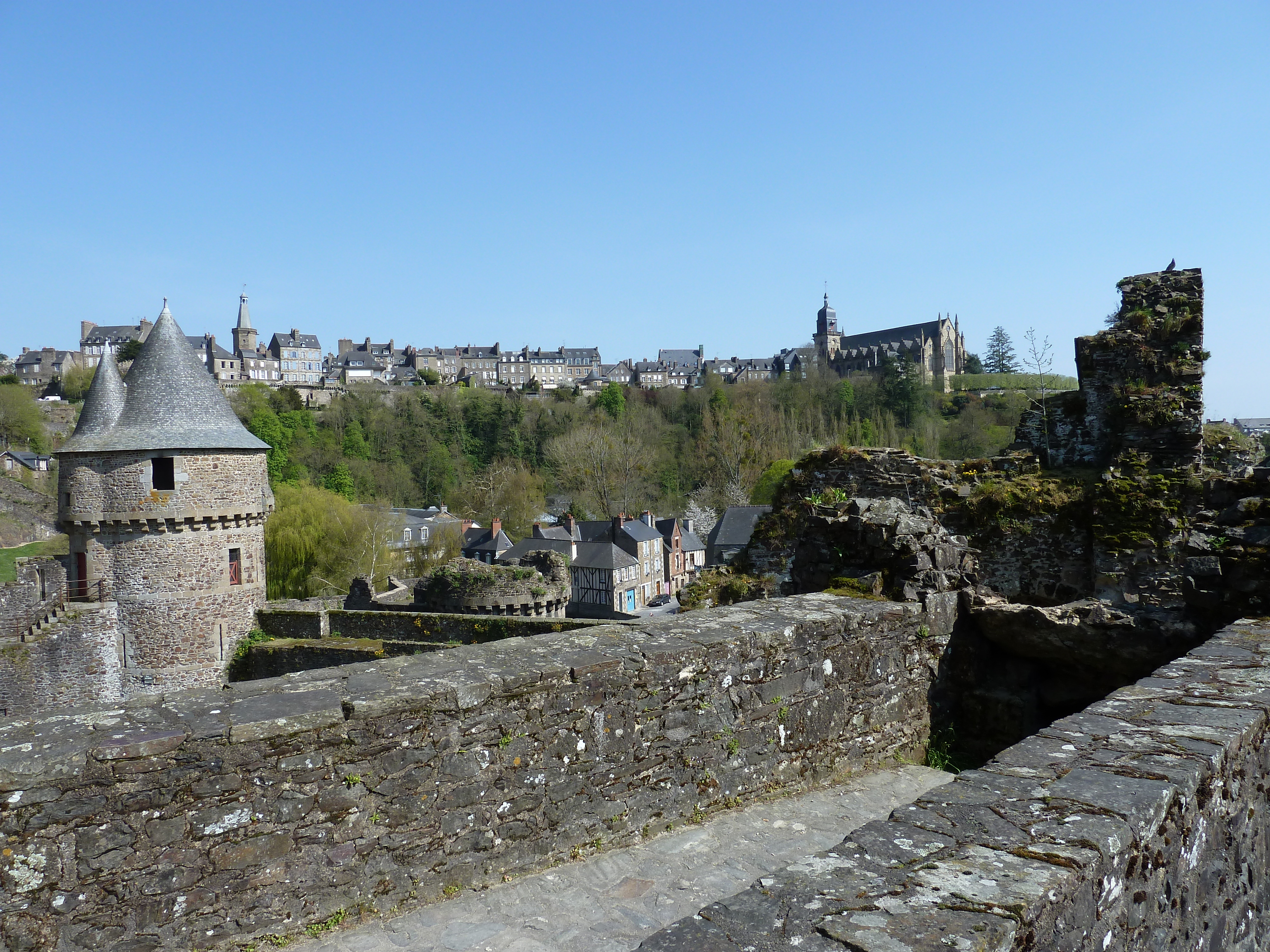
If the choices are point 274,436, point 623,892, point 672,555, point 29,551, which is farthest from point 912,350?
point 623,892

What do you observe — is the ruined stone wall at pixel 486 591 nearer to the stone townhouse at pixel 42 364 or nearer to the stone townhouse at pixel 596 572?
the stone townhouse at pixel 596 572

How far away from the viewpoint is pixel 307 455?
64.0 meters

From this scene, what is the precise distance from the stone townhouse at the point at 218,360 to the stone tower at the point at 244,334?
12.8ft

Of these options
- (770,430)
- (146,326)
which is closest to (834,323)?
(770,430)

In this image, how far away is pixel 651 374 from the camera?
439 feet

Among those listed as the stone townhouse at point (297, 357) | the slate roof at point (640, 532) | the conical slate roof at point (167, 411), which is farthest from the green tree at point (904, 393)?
the stone townhouse at point (297, 357)

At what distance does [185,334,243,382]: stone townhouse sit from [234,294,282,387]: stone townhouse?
55 centimetres

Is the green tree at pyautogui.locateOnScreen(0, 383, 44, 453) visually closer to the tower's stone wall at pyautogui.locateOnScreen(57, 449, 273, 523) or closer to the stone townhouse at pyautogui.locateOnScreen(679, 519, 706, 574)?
the stone townhouse at pyautogui.locateOnScreen(679, 519, 706, 574)

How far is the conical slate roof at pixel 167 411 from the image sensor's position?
2239 cm

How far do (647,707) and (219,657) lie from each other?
22.3 meters

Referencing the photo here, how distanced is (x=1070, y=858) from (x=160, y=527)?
2443cm

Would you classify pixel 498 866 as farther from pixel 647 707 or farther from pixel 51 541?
pixel 51 541

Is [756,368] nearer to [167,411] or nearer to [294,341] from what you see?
[294,341]

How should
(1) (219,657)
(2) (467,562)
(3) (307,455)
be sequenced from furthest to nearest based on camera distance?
1. (3) (307,455)
2. (1) (219,657)
3. (2) (467,562)
